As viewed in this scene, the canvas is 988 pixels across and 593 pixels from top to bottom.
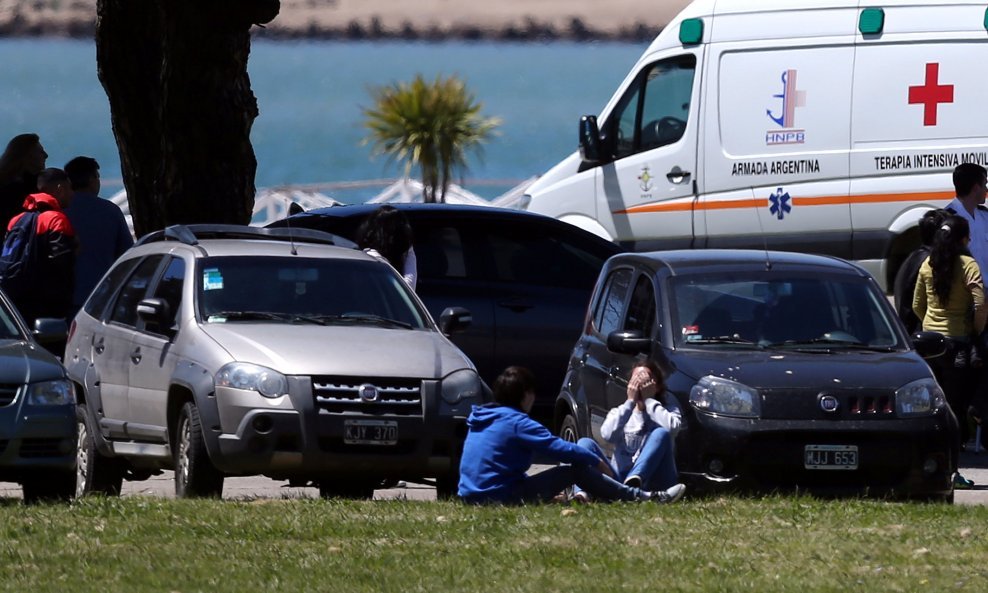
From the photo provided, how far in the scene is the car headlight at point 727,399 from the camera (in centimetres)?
1031

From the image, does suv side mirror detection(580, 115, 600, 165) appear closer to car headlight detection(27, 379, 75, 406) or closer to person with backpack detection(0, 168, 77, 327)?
person with backpack detection(0, 168, 77, 327)

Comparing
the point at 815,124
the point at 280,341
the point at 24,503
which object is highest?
the point at 815,124

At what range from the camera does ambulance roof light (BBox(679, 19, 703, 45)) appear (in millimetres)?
17375

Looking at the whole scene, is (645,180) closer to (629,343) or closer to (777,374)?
(629,343)

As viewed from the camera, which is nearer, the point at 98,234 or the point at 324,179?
the point at 98,234

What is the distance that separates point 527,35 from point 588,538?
34.3 metres

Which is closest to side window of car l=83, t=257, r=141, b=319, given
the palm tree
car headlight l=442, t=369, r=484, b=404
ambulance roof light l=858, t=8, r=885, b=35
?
car headlight l=442, t=369, r=484, b=404

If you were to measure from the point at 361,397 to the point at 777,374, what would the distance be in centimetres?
221

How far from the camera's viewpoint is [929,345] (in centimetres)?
1103

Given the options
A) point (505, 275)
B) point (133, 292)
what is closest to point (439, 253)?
point (505, 275)

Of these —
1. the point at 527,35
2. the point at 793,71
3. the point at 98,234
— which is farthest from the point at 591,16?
the point at 98,234

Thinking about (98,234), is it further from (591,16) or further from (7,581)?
(591,16)

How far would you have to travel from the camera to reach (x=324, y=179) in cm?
5569

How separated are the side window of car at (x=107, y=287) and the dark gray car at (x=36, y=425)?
1.60 meters
